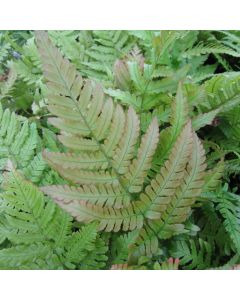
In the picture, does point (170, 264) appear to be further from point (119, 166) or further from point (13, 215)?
point (13, 215)

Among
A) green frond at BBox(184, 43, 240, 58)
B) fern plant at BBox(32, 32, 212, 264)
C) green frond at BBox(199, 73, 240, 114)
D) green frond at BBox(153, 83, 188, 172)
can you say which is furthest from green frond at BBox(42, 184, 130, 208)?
green frond at BBox(184, 43, 240, 58)

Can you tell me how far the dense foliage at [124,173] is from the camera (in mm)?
707

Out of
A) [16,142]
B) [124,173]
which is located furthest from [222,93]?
[16,142]

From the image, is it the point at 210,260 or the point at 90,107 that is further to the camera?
the point at 210,260

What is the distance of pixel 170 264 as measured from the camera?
2.23ft

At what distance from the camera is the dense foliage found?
71 cm

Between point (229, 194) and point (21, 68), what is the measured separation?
564 millimetres

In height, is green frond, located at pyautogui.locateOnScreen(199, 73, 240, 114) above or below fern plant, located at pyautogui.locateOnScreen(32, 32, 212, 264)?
above

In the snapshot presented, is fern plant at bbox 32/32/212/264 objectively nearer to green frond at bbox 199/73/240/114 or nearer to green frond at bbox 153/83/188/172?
green frond at bbox 153/83/188/172

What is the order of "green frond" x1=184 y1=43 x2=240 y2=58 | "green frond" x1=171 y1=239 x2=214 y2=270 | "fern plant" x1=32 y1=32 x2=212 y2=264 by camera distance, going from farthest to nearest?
"green frond" x1=184 y1=43 x2=240 y2=58 < "green frond" x1=171 y1=239 x2=214 y2=270 < "fern plant" x1=32 y1=32 x2=212 y2=264

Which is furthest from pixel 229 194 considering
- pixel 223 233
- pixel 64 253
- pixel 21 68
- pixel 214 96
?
pixel 21 68

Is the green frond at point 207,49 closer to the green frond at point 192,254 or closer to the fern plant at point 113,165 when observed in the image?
the fern plant at point 113,165

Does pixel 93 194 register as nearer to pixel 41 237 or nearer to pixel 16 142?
pixel 41 237

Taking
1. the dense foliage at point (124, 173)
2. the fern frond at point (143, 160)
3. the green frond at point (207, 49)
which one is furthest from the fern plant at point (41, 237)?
the green frond at point (207, 49)
